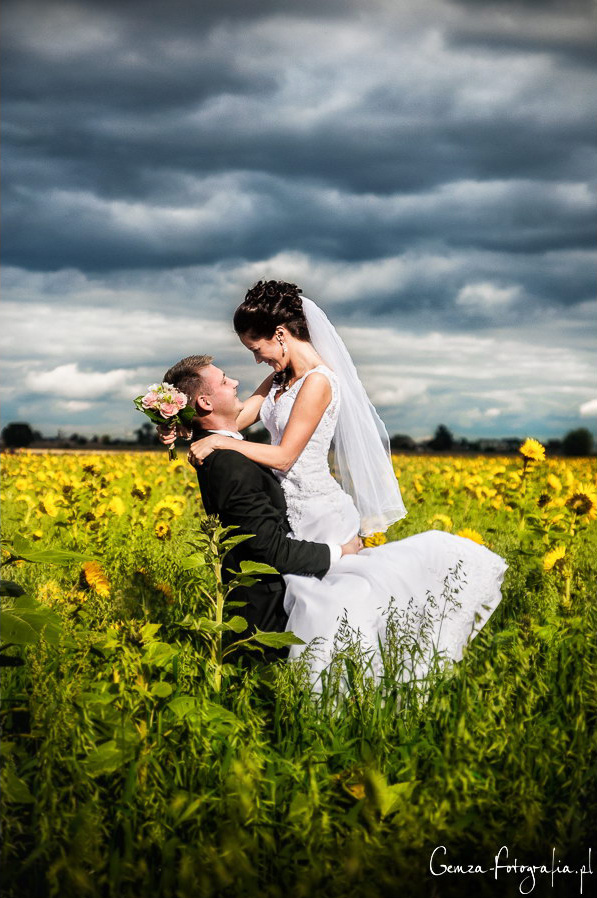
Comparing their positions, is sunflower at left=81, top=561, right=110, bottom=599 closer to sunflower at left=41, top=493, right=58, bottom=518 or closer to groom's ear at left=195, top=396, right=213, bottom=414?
groom's ear at left=195, top=396, right=213, bottom=414

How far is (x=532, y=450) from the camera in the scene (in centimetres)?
525

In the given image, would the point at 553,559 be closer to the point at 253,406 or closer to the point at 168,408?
the point at 253,406

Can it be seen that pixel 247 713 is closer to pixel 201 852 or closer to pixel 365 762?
pixel 365 762

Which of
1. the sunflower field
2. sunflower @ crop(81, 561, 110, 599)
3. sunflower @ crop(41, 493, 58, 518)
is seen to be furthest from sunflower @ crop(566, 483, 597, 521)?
sunflower @ crop(41, 493, 58, 518)

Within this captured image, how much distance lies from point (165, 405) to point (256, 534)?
686 mm

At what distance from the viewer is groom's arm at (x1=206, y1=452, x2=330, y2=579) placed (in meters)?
3.36

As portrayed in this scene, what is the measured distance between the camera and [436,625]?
3.55 m

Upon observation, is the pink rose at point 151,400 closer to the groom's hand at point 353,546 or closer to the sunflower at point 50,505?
the groom's hand at point 353,546

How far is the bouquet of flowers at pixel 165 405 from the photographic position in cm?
335

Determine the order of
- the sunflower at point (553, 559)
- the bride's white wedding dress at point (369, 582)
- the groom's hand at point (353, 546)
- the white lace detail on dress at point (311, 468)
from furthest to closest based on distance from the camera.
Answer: the sunflower at point (553, 559) → the white lace detail on dress at point (311, 468) → the groom's hand at point (353, 546) → the bride's white wedding dress at point (369, 582)

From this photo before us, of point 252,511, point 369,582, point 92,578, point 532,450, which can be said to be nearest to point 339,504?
point 369,582

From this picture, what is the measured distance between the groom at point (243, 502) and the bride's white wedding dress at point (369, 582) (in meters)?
0.08

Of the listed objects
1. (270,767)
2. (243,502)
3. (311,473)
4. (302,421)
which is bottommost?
(270,767)
